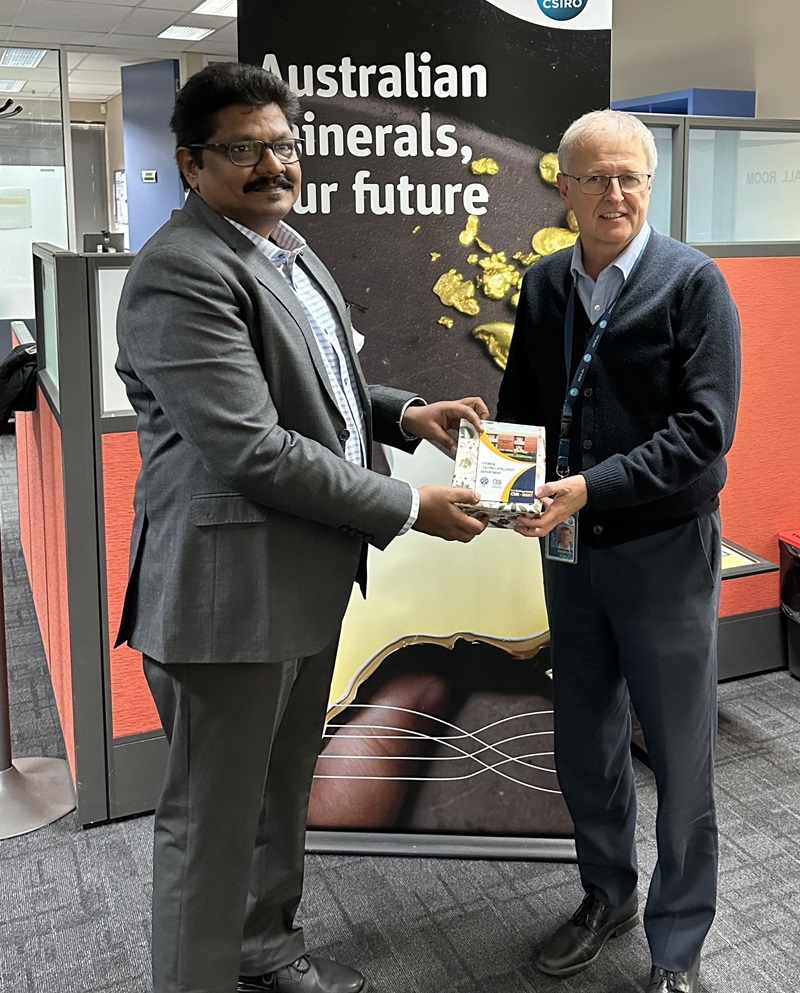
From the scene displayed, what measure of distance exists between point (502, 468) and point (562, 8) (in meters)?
0.96

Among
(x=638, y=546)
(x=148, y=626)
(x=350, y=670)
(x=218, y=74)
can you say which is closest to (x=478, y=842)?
(x=350, y=670)

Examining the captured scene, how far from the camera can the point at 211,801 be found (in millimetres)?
1510

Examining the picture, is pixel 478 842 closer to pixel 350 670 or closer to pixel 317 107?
pixel 350 670

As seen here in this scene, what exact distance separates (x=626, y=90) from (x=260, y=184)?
6.41 m

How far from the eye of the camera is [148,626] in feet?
4.82

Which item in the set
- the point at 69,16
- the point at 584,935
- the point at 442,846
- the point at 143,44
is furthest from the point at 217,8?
the point at 584,935

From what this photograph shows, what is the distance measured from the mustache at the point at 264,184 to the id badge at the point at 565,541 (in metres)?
0.69

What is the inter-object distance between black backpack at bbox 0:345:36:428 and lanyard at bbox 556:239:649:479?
1.75m

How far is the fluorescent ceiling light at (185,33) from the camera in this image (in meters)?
8.88

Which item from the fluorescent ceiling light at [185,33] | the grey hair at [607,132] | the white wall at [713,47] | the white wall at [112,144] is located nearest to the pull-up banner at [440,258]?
the grey hair at [607,132]

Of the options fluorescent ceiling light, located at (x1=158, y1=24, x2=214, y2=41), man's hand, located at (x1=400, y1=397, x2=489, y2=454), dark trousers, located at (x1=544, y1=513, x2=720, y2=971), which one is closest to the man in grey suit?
man's hand, located at (x1=400, y1=397, x2=489, y2=454)

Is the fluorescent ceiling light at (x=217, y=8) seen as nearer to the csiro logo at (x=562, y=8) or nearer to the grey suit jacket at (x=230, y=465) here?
the csiro logo at (x=562, y=8)

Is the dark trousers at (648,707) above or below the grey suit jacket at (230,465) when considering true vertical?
below

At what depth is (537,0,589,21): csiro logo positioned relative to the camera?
1973 millimetres
